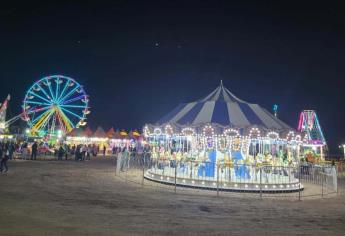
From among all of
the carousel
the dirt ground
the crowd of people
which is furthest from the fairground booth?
the dirt ground

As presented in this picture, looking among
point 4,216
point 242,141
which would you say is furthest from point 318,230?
point 242,141

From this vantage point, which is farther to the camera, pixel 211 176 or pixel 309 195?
pixel 211 176

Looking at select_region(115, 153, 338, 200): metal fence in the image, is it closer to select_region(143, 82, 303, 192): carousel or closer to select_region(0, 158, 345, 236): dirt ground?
select_region(143, 82, 303, 192): carousel

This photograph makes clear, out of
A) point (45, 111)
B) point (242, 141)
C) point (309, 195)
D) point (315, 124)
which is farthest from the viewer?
point (315, 124)

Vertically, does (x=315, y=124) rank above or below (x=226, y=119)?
above

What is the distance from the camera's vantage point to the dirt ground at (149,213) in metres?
5.35

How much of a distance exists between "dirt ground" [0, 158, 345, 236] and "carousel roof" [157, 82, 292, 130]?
139 inches

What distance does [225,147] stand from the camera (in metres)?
13.2

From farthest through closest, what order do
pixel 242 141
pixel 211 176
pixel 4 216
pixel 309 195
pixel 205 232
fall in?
pixel 242 141, pixel 211 176, pixel 309 195, pixel 4 216, pixel 205 232

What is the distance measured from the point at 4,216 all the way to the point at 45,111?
27485 millimetres

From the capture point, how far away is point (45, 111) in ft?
102

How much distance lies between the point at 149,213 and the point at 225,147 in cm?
716

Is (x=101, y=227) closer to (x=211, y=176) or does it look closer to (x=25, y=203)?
(x=25, y=203)

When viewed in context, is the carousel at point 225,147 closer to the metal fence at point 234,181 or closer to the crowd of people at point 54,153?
the metal fence at point 234,181
